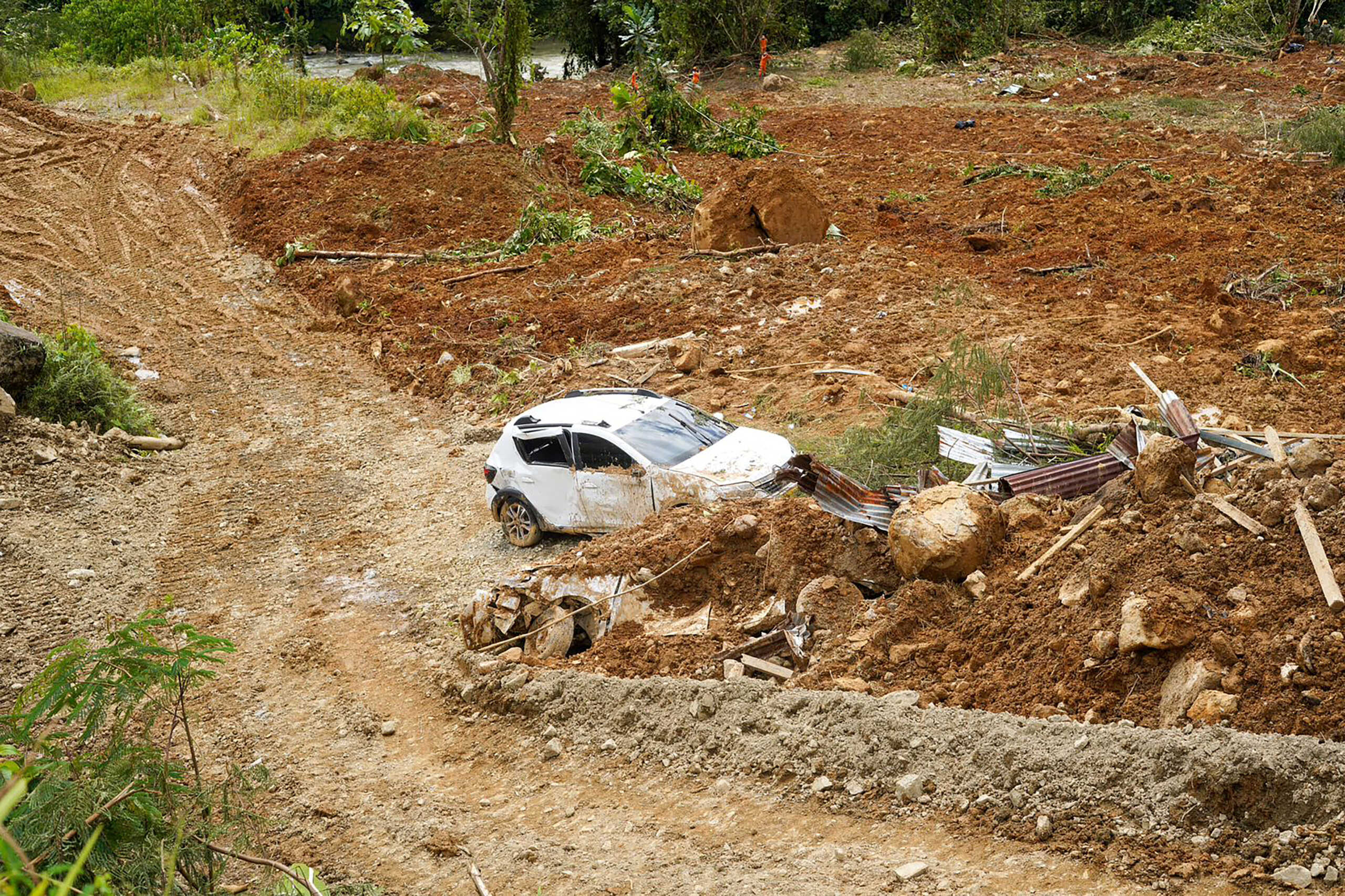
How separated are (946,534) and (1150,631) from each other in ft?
5.36

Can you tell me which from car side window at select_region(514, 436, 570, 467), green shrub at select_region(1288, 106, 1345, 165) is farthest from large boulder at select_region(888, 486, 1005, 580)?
green shrub at select_region(1288, 106, 1345, 165)

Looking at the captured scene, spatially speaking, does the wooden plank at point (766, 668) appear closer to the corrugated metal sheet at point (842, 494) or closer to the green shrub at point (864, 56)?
the corrugated metal sheet at point (842, 494)

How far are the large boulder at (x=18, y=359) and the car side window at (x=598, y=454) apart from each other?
7841 mm

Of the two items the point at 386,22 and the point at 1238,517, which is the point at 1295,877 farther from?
the point at 386,22

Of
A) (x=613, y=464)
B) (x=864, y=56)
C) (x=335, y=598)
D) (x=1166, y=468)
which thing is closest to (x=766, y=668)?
(x=1166, y=468)

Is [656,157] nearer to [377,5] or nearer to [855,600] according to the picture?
[377,5]

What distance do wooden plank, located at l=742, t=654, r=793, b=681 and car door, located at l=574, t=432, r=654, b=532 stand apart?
279 centimetres

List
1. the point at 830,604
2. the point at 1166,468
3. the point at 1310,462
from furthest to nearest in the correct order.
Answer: the point at 830,604 < the point at 1166,468 < the point at 1310,462

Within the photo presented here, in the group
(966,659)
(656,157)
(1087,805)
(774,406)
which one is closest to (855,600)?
(966,659)

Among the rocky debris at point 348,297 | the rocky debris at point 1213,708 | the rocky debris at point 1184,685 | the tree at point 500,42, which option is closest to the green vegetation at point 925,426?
the rocky debris at point 1184,685

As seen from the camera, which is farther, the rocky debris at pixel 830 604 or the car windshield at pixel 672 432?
the car windshield at pixel 672 432

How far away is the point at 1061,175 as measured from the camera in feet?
68.7

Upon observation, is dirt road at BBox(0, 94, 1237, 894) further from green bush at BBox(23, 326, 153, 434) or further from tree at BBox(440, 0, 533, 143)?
tree at BBox(440, 0, 533, 143)

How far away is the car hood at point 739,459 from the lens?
34.3ft
